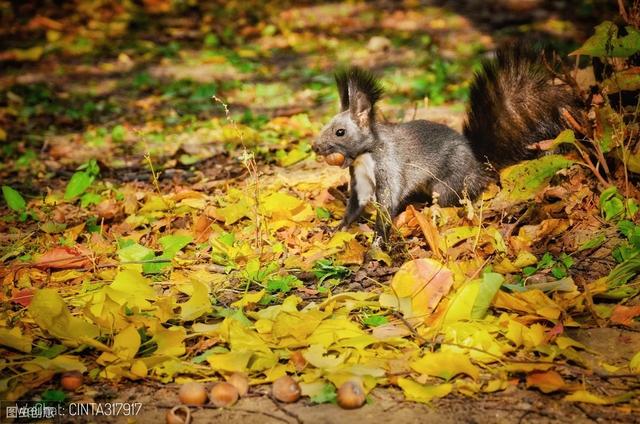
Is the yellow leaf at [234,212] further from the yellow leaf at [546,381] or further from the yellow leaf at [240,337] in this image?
the yellow leaf at [546,381]

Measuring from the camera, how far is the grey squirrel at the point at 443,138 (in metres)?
4.08

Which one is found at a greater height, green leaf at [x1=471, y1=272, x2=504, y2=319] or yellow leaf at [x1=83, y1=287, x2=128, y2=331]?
green leaf at [x1=471, y1=272, x2=504, y2=319]

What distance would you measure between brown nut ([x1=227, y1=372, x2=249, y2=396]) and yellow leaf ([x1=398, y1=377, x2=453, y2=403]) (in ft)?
1.82

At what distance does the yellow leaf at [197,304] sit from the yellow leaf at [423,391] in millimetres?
997

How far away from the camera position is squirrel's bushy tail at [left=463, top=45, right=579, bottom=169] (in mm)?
4059

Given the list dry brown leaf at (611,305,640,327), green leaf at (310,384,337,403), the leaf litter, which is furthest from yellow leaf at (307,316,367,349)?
dry brown leaf at (611,305,640,327)

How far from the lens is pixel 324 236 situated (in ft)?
13.0

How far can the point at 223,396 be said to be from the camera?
2.36 m

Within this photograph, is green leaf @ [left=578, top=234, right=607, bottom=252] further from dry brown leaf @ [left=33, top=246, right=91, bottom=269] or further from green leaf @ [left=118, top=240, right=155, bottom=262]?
dry brown leaf @ [left=33, top=246, right=91, bottom=269]

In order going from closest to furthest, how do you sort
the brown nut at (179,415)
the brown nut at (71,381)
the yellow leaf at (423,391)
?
the brown nut at (179,415) → the yellow leaf at (423,391) → the brown nut at (71,381)

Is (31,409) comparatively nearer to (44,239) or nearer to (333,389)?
(333,389)

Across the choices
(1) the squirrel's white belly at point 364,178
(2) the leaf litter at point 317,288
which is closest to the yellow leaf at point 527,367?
(2) the leaf litter at point 317,288

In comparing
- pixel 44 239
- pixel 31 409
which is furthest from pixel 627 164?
pixel 44 239

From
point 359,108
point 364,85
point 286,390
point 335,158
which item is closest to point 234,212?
point 335,158
